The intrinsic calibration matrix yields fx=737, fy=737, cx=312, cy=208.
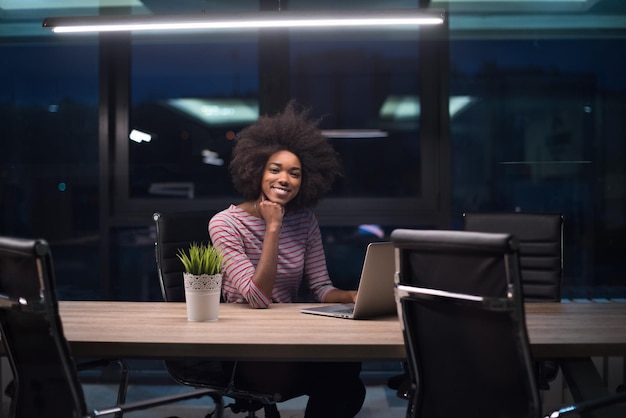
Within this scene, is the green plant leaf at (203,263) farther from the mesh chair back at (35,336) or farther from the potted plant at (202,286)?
the mesh chair back at (35,336)

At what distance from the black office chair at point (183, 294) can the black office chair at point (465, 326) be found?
2.71 feet

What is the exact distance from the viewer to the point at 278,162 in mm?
3023

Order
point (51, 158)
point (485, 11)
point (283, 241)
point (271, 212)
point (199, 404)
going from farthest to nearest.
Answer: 1. point (51, 158)
2. point (485, 11)
3. point (199, 404)
4. point (283, 241)
5. point (271, 212)

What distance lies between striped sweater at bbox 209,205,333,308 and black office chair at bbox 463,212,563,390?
781 millimetres

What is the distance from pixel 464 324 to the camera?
5.66 feet

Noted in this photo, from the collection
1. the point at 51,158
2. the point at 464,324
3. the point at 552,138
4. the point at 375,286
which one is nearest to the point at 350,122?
the point at 552,138

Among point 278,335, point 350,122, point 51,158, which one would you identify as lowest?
point 278,335

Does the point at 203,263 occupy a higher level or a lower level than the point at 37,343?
higher

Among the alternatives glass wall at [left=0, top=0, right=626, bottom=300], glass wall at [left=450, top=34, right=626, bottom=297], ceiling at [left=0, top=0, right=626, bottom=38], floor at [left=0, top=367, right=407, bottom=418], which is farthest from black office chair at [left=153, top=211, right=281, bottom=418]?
glass wall at [left=450, top=34, right=626, bottom=297]

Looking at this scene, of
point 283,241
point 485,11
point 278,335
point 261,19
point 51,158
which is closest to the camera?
point 278,335

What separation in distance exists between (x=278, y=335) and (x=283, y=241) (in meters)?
0.93

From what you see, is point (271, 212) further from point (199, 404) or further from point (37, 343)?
point (199, 404)

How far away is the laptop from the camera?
2.26 meters

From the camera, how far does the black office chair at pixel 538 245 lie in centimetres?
321
